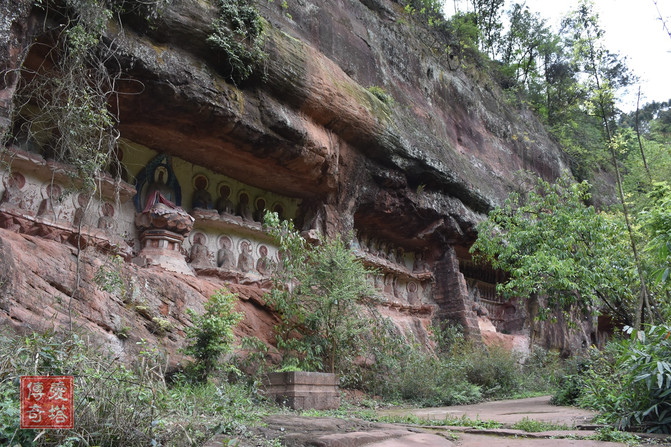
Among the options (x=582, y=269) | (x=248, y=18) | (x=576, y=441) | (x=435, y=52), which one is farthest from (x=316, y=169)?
(x=435, y=52)

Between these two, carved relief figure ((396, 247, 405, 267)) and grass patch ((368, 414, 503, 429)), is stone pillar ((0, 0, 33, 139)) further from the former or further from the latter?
carved relief figure ((396, 247, 405, 267))

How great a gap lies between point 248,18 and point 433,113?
830cm

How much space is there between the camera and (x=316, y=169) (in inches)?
431

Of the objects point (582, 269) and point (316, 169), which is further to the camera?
point (316, 169)

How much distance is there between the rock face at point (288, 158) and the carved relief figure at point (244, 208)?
6 centimetres

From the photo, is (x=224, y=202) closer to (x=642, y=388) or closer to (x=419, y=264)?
(x=419, y=264)

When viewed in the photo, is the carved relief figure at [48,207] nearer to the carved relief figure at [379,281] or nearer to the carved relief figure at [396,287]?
the carved relief figure at [379,281]

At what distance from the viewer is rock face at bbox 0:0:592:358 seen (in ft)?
22.7

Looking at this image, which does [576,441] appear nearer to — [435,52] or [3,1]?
[3,1]

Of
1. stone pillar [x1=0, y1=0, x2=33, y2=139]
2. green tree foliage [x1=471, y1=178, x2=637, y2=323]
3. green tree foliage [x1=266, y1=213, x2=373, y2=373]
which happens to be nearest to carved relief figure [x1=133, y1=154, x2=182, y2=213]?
green tree foliage [x1=266, y1=213, x2=373, y2=373]

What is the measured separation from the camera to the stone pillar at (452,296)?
1476 cm

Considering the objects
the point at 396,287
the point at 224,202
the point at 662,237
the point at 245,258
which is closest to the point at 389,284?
the point at 396,287

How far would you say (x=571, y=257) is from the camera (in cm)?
910

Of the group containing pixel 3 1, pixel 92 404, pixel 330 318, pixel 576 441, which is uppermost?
pixel 3 1
